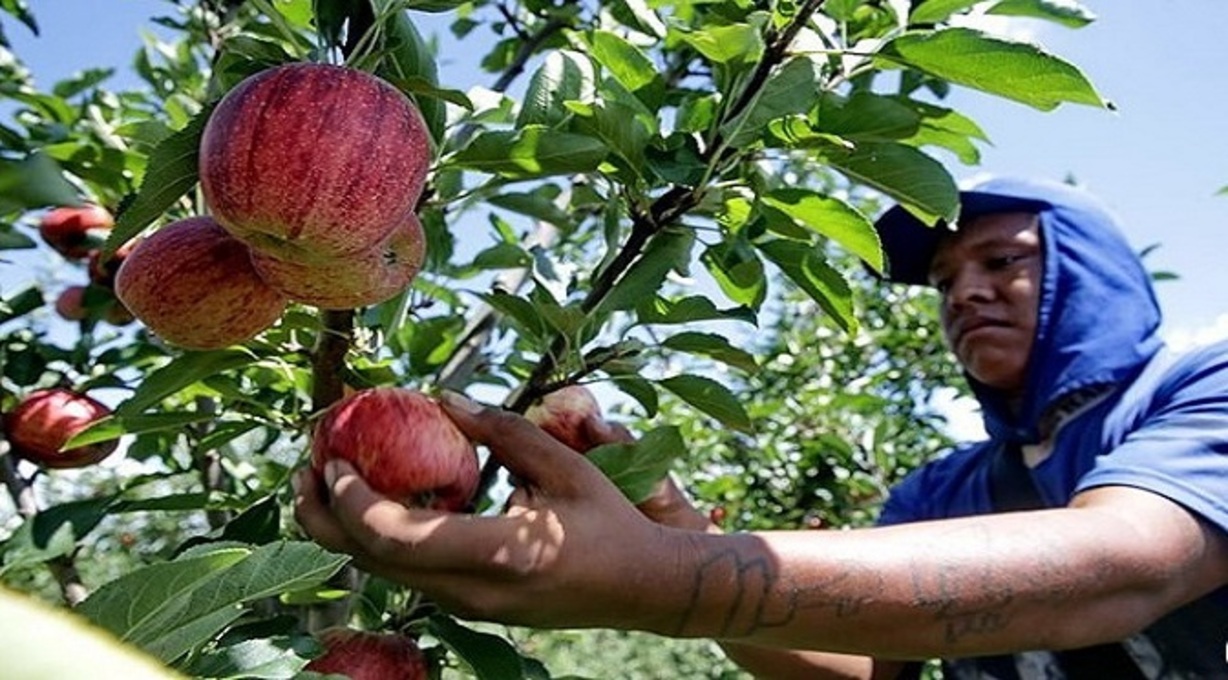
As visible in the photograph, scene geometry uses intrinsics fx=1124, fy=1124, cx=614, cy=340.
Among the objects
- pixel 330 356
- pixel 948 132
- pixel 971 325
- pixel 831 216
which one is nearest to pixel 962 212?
pixel 971 325

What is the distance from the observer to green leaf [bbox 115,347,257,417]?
1206mm

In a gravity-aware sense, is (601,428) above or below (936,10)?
below

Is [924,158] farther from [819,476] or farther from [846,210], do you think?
[819,476]

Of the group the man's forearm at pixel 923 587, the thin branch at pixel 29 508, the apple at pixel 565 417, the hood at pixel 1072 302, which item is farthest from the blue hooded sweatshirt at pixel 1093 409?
the thin branch at pixel 29 508

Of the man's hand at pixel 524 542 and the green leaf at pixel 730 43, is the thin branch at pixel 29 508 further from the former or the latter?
the green leaf at pixel 730 43

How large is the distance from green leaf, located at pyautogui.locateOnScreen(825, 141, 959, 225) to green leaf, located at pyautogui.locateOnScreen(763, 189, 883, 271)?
0.17 ft

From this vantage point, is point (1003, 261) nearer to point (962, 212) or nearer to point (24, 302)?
point (962, 212)

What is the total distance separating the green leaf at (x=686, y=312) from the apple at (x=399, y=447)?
27 cm

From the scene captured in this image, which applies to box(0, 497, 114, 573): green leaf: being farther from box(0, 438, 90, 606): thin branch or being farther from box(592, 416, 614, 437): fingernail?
box(592, 416, 614, 437): fingernail

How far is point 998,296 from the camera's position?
210 cm

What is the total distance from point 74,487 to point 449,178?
7.59m

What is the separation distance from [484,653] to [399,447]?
227 mm

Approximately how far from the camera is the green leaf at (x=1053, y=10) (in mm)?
1249

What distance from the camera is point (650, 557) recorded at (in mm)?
1061
